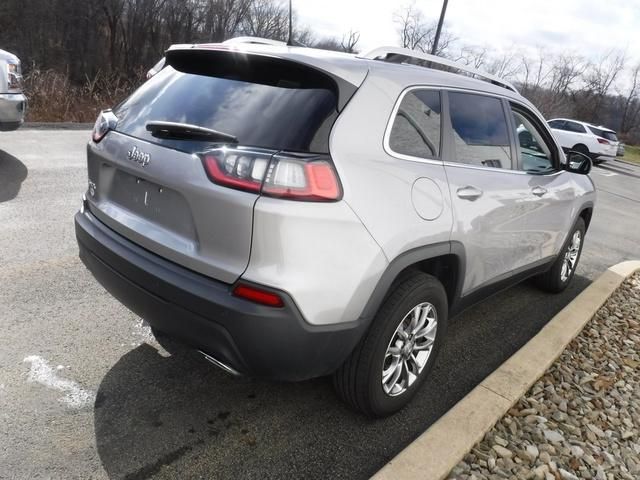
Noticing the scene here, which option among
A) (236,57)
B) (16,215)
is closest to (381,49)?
(236,57)

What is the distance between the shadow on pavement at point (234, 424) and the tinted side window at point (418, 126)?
144cm

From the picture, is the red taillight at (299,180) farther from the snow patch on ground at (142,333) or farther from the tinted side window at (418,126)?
the snow patch on ground at (142,333)

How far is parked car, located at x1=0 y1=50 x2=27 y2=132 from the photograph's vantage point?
20.6 ft

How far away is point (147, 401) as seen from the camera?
262 cm

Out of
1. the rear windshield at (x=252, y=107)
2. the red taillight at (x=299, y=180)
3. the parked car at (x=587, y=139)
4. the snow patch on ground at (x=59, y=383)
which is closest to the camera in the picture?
the red taillight at (x=299, y=180)

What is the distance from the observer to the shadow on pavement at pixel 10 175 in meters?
5.53

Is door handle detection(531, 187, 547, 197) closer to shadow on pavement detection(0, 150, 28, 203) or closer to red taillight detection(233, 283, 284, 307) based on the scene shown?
red taillight detection(233, 283, 284, 307)

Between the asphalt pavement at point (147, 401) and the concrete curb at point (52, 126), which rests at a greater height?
the asphalt pavement at point (147, 401)

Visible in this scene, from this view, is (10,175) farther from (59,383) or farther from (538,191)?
(538,191)

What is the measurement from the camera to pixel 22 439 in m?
2.28

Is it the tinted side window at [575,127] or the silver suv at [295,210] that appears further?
the tinted side window at [575,127]

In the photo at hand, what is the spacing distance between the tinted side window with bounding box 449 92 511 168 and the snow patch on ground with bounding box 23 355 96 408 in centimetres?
233

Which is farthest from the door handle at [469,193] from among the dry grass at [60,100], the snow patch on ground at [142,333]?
the dry grass at [60,100]

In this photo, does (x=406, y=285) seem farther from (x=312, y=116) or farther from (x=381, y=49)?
(x=381, y=49)
